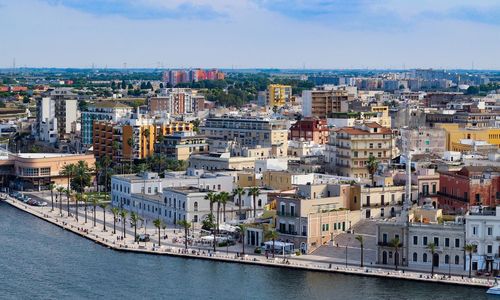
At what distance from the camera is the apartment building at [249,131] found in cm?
7756

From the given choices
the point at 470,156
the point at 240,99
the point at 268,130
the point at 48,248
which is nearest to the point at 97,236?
the point at 48,248

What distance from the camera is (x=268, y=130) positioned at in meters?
78.4

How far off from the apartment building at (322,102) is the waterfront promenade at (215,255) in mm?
50301

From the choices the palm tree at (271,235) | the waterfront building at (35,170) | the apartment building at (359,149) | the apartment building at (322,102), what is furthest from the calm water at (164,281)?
the apartment building at (322,102)

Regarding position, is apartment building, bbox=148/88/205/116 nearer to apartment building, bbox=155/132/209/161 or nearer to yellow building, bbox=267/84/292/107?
yellow building, bbox=267/84/292/107

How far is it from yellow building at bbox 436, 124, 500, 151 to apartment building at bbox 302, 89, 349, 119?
93.1 feet

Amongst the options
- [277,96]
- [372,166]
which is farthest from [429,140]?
[277,96]

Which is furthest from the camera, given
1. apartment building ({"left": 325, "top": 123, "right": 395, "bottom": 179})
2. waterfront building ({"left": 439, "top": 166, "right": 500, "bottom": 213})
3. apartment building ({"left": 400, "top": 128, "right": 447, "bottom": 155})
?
apartment building ({"left": 400, "top": 128, "right": 447, "bottom": 155})

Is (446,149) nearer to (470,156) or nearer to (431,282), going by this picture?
(470,156)

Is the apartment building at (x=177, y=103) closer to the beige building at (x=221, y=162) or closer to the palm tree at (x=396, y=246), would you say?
the beige building at (x=221, y=162)

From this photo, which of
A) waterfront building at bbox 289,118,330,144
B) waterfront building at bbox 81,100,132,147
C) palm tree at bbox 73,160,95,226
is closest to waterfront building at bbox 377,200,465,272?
palm tree at bbox 73,160,95,226

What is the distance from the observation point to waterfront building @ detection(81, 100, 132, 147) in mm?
85994

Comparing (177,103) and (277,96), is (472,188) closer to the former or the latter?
(177,103)

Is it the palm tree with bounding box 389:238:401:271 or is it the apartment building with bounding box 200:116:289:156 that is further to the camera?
the apartment building with bounding box 200:116:289:156
